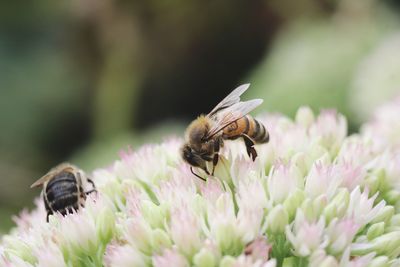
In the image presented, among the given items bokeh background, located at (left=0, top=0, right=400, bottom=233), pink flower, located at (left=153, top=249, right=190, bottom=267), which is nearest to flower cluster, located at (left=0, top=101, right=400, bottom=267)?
pink flower, located at (left=153, top=249, right=190, bottom=267)

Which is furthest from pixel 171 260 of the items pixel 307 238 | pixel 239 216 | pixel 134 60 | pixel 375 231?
pixel 134 60

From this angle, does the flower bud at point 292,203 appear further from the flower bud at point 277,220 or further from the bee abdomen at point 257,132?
the bee abdomen at point 257,132

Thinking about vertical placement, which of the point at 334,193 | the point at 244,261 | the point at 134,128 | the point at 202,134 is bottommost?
the point at 244,261

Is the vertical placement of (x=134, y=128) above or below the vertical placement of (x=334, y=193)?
above

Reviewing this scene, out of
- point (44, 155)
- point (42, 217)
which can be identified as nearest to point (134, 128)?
point (44, 155)

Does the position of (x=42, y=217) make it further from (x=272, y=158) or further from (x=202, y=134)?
(x=272, y=158)

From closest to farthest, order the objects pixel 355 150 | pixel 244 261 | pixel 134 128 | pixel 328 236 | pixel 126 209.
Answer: pixel 244 261 < pixel 328 236 < pixel 126 209 < pixel 355 150 < pixel 134 128
